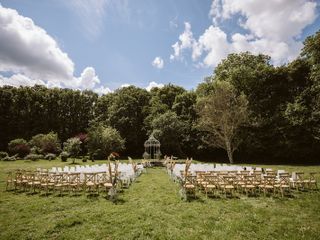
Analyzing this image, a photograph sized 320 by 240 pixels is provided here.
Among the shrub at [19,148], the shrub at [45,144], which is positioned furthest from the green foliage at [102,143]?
the shrub at [19,148]

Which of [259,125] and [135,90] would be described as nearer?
[259,125]

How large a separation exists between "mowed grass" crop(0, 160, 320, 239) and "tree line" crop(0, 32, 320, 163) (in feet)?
71.2

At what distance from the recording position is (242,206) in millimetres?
9930

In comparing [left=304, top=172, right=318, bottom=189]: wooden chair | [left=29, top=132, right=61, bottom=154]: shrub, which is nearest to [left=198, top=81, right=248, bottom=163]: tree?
[left=304, top=172, right=318, bottom=189]: wooden chair

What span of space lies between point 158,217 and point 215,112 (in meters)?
24.8

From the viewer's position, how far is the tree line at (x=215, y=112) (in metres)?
31.5

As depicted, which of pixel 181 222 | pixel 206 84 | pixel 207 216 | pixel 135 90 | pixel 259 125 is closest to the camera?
pixel 181 222

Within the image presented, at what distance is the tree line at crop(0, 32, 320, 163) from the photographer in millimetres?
31516

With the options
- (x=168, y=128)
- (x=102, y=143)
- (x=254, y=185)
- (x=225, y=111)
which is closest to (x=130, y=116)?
(x=102, y=143)

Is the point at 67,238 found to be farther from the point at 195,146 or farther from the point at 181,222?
the point at 195,146

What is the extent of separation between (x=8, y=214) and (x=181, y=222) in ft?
21.4

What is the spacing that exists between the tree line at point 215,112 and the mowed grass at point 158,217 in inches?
855

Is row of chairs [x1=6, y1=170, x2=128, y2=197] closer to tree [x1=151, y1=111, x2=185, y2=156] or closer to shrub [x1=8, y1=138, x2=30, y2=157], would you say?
tree [x1=151, y1=111, x2=185, y2=156]

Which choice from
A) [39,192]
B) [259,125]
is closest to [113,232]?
[39,192]
